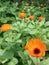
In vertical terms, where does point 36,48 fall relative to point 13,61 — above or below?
above

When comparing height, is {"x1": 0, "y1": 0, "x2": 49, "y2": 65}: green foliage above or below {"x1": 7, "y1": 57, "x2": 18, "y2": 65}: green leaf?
above

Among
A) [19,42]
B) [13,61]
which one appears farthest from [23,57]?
[19,42]

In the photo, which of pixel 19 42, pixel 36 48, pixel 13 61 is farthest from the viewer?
pixel 19 42

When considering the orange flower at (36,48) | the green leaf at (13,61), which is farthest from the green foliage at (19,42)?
the orange flower at (36,48)

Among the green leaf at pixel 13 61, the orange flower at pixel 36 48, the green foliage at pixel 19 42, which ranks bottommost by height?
the green leaf at pixel 13 61

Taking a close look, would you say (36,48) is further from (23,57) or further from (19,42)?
(19,42)

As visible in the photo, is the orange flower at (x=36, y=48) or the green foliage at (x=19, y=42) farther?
the green foliage at (x=19, y=42)

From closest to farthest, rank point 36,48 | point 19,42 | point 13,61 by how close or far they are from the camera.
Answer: point 36,48 < point 13,61 < point 19,42

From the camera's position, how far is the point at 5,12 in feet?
16.7

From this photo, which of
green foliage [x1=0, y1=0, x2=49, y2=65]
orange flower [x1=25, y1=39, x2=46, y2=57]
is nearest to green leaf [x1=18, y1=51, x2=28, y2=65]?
green foliage [x1=0, y1=0, x2=49, y2=65]

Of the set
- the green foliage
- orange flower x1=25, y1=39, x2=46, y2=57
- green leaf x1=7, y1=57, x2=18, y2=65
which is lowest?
green leaf x1=7, y1=57, x2=18, y2=65

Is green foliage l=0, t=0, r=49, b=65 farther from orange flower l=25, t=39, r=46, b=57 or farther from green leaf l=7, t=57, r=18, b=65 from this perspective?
orange flower l=25, t=39, r=46, b=57

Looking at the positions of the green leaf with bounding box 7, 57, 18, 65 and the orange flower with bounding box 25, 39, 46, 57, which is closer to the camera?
the orange flower with bounding box 25, 39, 46, 57

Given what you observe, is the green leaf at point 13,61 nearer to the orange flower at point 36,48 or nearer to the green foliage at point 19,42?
the green foliage at point 19,42
